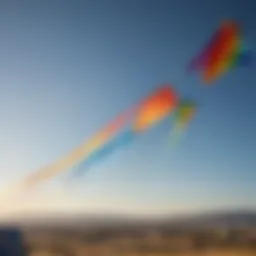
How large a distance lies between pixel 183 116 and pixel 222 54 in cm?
20

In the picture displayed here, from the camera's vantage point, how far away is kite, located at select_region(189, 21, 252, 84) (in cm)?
142

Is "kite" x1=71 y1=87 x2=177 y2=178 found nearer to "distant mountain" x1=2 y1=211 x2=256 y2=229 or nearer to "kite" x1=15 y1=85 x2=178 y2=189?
"kite" x1=15 y1=85 x2=178 y2=189

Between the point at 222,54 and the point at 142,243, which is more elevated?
the point at 222,54

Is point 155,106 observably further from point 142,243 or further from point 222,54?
point 142,243

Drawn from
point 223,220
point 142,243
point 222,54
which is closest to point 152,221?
point 142,243

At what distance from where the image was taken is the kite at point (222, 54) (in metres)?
1.42

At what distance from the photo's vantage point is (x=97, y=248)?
1.37m

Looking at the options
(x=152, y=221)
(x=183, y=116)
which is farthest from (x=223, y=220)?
(x=183, y=116)

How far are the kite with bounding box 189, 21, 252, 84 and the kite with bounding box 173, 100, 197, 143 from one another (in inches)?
3.0

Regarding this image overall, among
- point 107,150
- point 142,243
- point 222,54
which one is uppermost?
point 222,54

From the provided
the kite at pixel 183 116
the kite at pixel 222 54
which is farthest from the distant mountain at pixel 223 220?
the kite at pixel 222 54

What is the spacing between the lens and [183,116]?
1.40m

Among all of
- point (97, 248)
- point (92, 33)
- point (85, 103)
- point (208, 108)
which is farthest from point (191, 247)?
point (92, 33)

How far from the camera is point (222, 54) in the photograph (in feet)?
4.69
